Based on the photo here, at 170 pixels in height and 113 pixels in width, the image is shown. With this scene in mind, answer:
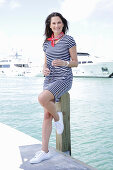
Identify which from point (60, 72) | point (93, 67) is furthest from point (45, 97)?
point (93, 67)

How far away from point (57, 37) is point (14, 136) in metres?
1.44

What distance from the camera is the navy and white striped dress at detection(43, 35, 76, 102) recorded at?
234 centimetres

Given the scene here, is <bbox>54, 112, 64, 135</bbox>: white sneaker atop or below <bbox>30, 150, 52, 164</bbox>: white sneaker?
atop

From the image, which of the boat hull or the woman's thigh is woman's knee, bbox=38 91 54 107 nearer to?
the woman's thigh

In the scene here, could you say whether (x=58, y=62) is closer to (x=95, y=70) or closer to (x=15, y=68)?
(x=95, y=70)

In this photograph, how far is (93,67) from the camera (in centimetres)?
3841

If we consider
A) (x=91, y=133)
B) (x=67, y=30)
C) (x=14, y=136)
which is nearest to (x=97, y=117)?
(x=91, y=133)

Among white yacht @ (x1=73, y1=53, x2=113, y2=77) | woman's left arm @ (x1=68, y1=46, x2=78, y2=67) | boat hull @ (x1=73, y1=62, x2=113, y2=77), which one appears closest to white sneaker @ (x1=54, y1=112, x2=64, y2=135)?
woman's left arm @ (x1=68, y1=46, x2=78, y2=67)

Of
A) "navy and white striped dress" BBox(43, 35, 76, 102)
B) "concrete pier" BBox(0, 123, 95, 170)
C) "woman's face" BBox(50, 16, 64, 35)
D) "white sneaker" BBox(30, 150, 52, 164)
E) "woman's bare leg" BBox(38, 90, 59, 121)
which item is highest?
"woman's face" BBox(50, 16, 64, 35)

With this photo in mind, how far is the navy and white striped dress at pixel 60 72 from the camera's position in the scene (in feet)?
7.68

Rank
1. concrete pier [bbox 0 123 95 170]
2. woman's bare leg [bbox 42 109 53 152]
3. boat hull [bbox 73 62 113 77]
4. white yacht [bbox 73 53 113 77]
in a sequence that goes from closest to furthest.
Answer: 1. concrete pier [bbox 0 123 95 170]
2. woman's bare leg [bbox 42 109 53 152]
3. white yacht [bbox 73 53 113 77]
4. boat hull [bbox 73 62 113 77]

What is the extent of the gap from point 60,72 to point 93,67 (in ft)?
120

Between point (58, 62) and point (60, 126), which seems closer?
point (58, 62)

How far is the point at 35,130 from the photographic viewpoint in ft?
24.0
